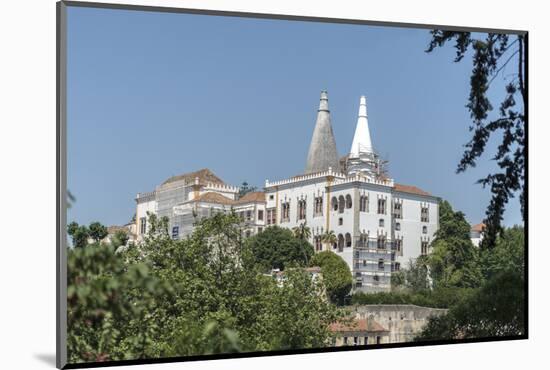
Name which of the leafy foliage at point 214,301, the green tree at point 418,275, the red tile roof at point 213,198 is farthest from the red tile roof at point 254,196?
the green tree at point 418,275

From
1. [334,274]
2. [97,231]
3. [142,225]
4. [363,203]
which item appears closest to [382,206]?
[363,203]

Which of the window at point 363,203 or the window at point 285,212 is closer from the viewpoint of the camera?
the window at point 285,212

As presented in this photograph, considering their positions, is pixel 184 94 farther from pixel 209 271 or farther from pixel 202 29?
pixel 209 271

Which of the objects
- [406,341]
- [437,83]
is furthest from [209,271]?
[437,83]

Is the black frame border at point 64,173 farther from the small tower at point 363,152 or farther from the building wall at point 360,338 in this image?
the small tower at point 363,152

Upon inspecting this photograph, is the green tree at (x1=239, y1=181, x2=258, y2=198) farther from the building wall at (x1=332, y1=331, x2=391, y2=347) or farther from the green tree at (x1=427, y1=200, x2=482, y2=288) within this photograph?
the green tree at (x1=427, y1=200, x2=482, y2=288)

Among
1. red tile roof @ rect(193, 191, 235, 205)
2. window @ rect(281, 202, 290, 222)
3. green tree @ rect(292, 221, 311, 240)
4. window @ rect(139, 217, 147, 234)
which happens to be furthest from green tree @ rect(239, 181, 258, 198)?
window @ rect(139, 217, 147, 234)
